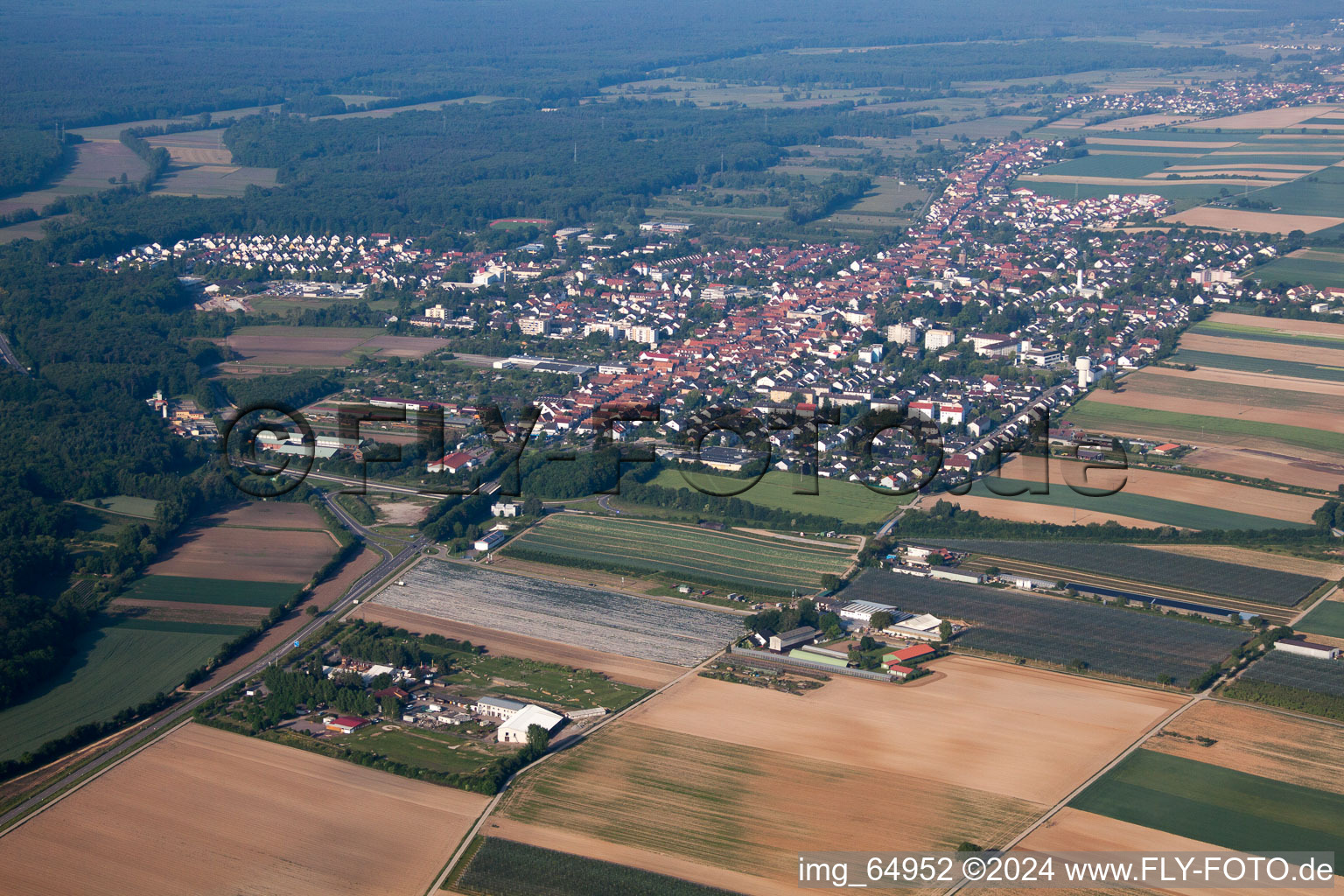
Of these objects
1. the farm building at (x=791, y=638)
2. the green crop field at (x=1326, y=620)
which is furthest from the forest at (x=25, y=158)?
the green crop field at (x=1326, y=620)

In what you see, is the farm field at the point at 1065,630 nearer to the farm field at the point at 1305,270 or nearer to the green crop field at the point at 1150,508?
the green crop field at the point at 1150,508

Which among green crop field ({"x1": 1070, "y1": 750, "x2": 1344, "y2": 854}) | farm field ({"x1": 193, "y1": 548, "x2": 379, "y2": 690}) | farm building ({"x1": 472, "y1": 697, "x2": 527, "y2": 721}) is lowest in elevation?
green crop field ({"x1": 1070, "y1": 750, "x2": 1344, "y2": 854})

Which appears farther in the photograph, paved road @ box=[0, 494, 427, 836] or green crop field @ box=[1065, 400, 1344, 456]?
green crop field @ box=[1065, 400, 1344, 456]

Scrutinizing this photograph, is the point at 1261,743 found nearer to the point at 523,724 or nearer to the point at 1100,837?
the point at 1100,837

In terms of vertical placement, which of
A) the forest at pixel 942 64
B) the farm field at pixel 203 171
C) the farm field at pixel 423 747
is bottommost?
the farm field at pixel 423 747

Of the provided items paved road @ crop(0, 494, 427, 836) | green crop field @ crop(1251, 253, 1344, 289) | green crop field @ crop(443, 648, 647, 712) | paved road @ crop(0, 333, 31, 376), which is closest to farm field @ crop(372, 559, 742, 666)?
paved road @ crop(0, 494, 427, 836)

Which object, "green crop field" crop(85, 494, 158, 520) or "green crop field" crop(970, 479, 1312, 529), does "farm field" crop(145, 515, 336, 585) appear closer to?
"green crop field" crop(85, 494, 158, 520)
